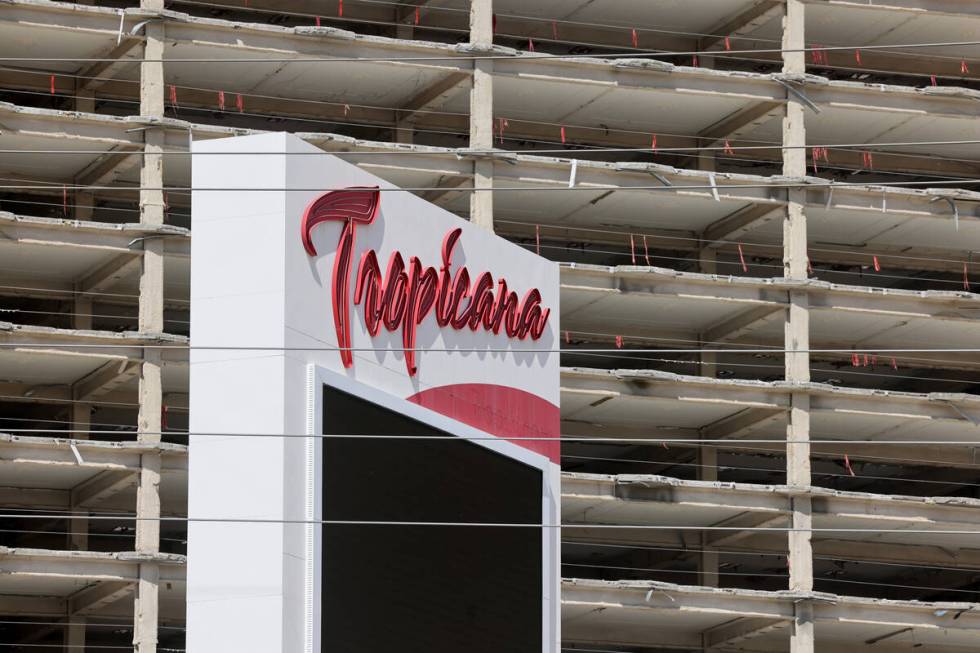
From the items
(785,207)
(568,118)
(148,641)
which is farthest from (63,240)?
(785,207)

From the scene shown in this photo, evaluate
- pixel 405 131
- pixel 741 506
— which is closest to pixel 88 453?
pixel 405 131

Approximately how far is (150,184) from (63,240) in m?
2.56

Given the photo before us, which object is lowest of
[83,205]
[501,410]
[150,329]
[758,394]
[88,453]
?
[501,410]

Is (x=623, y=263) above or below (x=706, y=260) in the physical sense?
above

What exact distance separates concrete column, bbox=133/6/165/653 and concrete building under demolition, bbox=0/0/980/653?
0.08 m

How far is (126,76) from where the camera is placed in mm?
57062

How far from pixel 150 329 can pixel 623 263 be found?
55.5 ft

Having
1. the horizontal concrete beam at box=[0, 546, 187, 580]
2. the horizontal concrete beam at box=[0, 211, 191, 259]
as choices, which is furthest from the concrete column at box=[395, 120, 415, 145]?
the horizontal concrete beam at box=[0, 546, 187, 580]

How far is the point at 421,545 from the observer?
116 feet

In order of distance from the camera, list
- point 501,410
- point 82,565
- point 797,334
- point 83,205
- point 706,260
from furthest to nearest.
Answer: point 706,260
point 797,334
point 83,205
point 82,565
point 501,410

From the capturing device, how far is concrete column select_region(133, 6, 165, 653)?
50906 mm

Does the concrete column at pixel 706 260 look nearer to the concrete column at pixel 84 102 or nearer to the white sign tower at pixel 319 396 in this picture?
the concrete column at pixel 84 102

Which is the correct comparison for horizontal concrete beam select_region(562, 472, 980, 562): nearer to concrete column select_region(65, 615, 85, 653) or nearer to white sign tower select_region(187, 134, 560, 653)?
concrete column select_region(65, 615, 85, 653)

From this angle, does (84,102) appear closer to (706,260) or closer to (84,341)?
(84,341)
